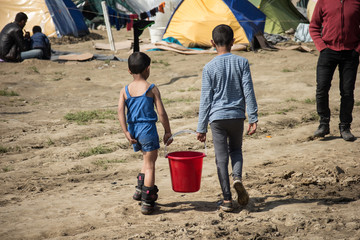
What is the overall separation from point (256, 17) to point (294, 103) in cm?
Result: 773

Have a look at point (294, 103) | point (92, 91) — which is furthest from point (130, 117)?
point (92, 91)

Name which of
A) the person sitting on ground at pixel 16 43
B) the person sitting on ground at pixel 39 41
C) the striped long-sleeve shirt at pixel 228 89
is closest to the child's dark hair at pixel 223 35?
the striped long-sleeve shirt at pixel 228 89

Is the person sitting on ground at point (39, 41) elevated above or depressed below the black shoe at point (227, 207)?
above

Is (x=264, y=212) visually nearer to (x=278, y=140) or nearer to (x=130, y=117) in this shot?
(x=130, y=117)

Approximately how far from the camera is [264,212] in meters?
3.41

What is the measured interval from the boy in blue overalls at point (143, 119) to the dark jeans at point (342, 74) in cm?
276

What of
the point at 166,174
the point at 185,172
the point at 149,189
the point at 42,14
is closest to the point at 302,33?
the point at 42,14

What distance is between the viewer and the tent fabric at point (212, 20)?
14.6 metres

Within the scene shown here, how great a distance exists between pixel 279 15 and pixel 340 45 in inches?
545

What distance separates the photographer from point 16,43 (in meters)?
12.1

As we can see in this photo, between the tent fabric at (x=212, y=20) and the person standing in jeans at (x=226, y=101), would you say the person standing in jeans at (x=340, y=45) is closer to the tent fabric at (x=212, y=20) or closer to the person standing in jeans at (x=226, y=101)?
the person standing in jeans at (x=226, y=101)

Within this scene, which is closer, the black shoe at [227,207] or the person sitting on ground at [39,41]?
the black shoe at [227,207]

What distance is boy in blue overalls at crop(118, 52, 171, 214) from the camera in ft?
11.3

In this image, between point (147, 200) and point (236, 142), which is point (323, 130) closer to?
point (236, 142)
